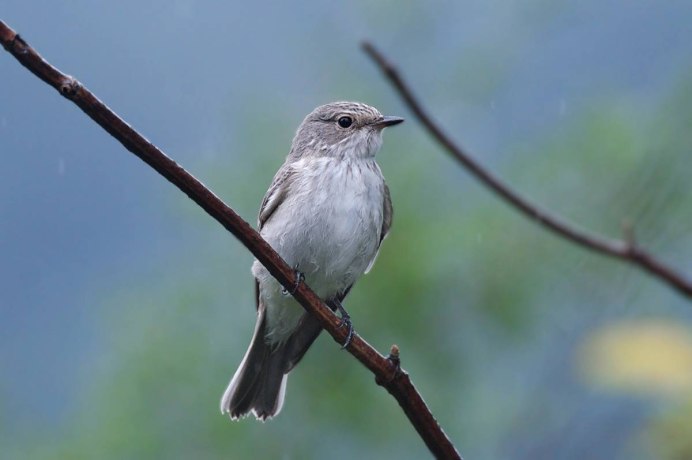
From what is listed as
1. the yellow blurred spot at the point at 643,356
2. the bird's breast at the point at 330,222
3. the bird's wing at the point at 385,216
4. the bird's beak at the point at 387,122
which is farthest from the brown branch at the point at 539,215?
the bird's wing at the point at 385,216

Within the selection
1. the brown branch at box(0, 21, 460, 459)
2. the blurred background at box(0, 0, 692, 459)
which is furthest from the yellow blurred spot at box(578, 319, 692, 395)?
the blurred background at box(0, 0, 692, 459)

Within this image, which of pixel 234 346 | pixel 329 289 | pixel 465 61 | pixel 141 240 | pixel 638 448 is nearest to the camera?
pixel 638 448

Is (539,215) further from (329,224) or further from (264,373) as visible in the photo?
(264,373)

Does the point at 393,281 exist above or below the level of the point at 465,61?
below

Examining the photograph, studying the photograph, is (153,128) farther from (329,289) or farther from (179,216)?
(329,289)

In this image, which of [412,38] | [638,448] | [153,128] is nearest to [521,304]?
[412,38]

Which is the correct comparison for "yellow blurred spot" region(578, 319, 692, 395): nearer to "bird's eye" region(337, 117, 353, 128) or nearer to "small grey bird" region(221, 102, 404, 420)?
"small grey bird" region(221, 102, 404, 420)

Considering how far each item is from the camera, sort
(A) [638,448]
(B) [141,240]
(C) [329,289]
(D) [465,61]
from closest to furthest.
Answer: (A) [638,448]
(C) [329,289]
(D) [465,61]
(B) [141,240]
